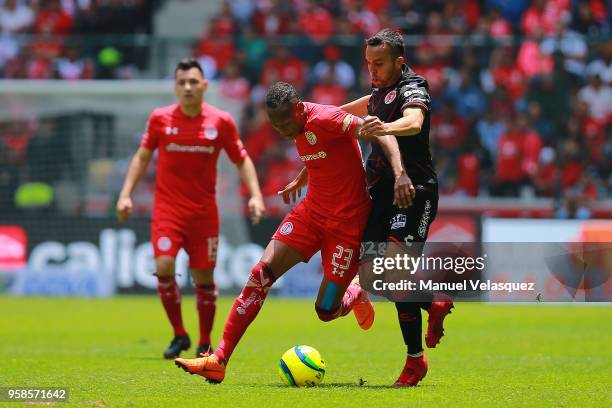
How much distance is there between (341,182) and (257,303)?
1.03 meters

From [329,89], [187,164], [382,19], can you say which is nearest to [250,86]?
[329,89]

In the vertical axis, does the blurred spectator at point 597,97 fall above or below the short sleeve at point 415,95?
below

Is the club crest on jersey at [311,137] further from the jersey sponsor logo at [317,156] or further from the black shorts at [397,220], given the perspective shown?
the black shorts at [397,220]

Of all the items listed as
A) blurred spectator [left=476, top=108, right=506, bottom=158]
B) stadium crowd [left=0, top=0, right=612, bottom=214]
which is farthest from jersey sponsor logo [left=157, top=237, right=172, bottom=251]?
blurred spectator [left=476, top=108, right=506, bottom=158]

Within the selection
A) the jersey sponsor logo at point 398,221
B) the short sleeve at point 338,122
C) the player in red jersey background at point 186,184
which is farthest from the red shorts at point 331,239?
the player in red jersey background at point 186,184

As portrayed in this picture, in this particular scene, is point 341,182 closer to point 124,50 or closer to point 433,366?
point 433,366

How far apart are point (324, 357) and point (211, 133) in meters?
2.37

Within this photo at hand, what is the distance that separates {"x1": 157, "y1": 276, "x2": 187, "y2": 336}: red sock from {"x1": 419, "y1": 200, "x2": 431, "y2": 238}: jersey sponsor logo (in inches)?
136

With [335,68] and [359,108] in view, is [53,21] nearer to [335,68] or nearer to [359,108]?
[335,68]

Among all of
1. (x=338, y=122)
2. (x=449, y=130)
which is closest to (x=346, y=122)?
(x=338, y=122)

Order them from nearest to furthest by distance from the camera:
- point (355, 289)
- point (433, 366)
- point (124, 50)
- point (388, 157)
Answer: point (388, 157) → point (355, 289) → point (433, 366) → point (124, 50)

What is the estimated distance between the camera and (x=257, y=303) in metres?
8.20

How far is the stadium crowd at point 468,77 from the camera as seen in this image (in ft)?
68.9

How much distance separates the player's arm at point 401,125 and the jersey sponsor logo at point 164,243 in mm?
3732
